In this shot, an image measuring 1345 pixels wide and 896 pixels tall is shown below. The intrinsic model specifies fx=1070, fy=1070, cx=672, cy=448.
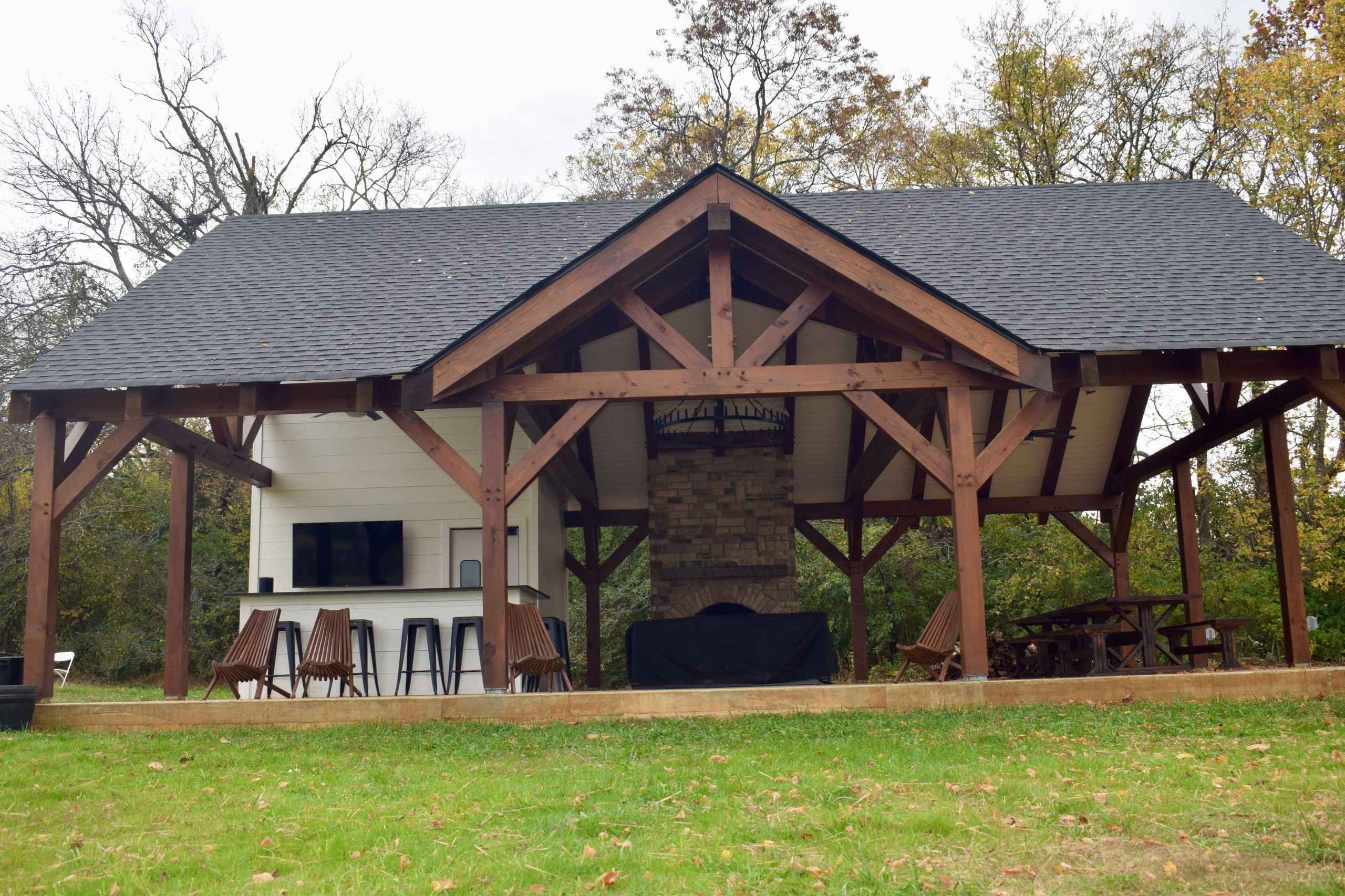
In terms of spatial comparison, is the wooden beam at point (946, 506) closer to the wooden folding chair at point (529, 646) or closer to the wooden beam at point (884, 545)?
the wooden beam at point (884, 545)

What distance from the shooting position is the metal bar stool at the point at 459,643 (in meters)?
10.5

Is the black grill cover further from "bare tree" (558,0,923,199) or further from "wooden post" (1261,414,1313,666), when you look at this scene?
"bare tree" (558,0,923,199)

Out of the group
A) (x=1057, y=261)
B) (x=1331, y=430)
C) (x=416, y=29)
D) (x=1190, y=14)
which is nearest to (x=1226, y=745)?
(x=1057, y=261)

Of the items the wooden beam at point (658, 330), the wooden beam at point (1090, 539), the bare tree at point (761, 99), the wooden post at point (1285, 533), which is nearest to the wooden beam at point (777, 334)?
the wooden beam at point (658, 330)

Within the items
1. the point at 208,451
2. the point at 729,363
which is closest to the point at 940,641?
the point at 729,363

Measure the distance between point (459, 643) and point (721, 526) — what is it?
12.7 feet

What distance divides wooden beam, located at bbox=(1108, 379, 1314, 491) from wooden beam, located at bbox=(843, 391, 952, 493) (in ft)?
10.0

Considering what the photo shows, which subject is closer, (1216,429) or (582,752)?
(582,752)

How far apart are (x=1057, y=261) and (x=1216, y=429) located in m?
2.28

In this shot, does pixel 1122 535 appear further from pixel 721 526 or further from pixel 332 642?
pixel 332 642

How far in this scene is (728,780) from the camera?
541 cm

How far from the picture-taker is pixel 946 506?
13.8m

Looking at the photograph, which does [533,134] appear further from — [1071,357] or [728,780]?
[728,780]

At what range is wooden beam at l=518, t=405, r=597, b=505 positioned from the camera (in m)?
11.1
